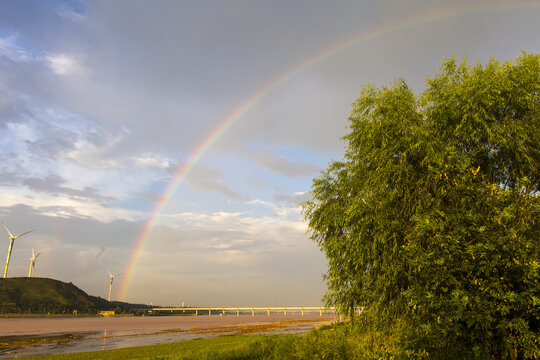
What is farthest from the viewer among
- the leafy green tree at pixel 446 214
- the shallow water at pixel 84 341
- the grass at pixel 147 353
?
the shallow water at pixel 84 341

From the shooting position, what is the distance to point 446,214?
52.7 ft

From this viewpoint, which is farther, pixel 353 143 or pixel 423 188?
pixel 353 143

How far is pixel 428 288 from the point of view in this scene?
13891 mm

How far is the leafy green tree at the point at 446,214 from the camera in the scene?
1268 cm

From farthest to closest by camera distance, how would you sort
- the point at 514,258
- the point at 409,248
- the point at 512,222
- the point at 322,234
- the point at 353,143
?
the point at 322,234
the point at 353,143
the point at 409,248
the point at 512,222
the point at 514,258

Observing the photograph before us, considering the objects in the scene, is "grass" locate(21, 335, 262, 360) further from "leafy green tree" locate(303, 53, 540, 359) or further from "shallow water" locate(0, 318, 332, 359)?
"leafy green tree" locate(303, 53, 540, 359)

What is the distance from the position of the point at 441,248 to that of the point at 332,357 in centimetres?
975

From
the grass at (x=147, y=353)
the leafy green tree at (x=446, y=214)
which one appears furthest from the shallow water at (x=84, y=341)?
the leafy green tree at (x=446, y=214)

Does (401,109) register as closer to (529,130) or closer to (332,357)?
(529,130)

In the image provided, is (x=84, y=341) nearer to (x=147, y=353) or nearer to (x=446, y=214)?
(x=147, y=353)

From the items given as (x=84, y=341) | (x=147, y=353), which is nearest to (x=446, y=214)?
(x=147, y=353)

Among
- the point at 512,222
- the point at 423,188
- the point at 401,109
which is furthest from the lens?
the point at 401,109

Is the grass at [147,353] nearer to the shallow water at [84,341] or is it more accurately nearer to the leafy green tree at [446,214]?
the shallow water at [84,341]

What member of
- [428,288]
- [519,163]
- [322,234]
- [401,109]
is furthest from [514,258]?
[322,234]
